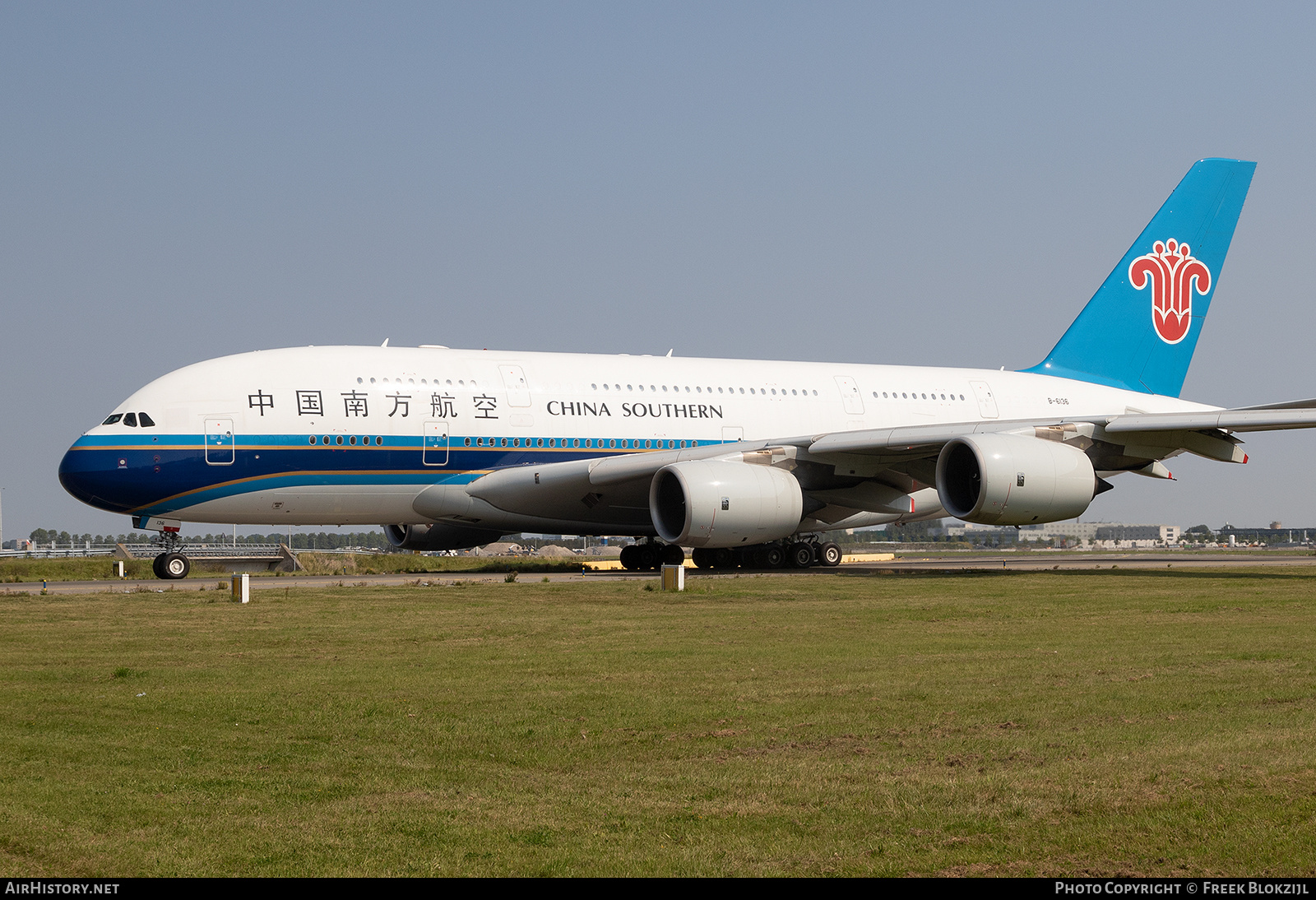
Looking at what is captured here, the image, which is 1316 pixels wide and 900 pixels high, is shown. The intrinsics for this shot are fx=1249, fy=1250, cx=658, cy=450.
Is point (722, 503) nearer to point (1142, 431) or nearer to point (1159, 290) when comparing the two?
point (1142, 431)

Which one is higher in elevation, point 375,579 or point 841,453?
point 841,453

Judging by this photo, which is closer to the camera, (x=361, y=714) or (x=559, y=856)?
(x=559, y=856)

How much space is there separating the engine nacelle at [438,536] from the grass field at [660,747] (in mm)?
13434

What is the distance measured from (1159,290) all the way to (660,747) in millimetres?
30114

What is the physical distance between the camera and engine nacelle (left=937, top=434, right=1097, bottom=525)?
2270 centimetres

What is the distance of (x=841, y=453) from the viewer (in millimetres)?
25062

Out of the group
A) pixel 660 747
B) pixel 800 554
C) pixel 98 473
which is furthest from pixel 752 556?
pixel 660 747

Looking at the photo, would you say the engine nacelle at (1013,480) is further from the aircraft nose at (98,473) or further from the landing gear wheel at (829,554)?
the aircraft nose at (98,473)

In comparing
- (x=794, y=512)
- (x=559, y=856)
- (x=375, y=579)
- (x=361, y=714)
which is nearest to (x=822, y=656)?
(x=361, y=714)

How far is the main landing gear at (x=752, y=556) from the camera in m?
28.0

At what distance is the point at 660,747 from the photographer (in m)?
7.71

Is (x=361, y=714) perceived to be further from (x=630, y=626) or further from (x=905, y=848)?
(x=630, y=626)

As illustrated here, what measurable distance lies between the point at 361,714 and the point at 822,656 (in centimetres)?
465

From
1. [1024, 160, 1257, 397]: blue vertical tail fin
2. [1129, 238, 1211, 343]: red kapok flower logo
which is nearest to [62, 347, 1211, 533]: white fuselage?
[1024, 160, 1257, 397]: blue vertical tail fin
